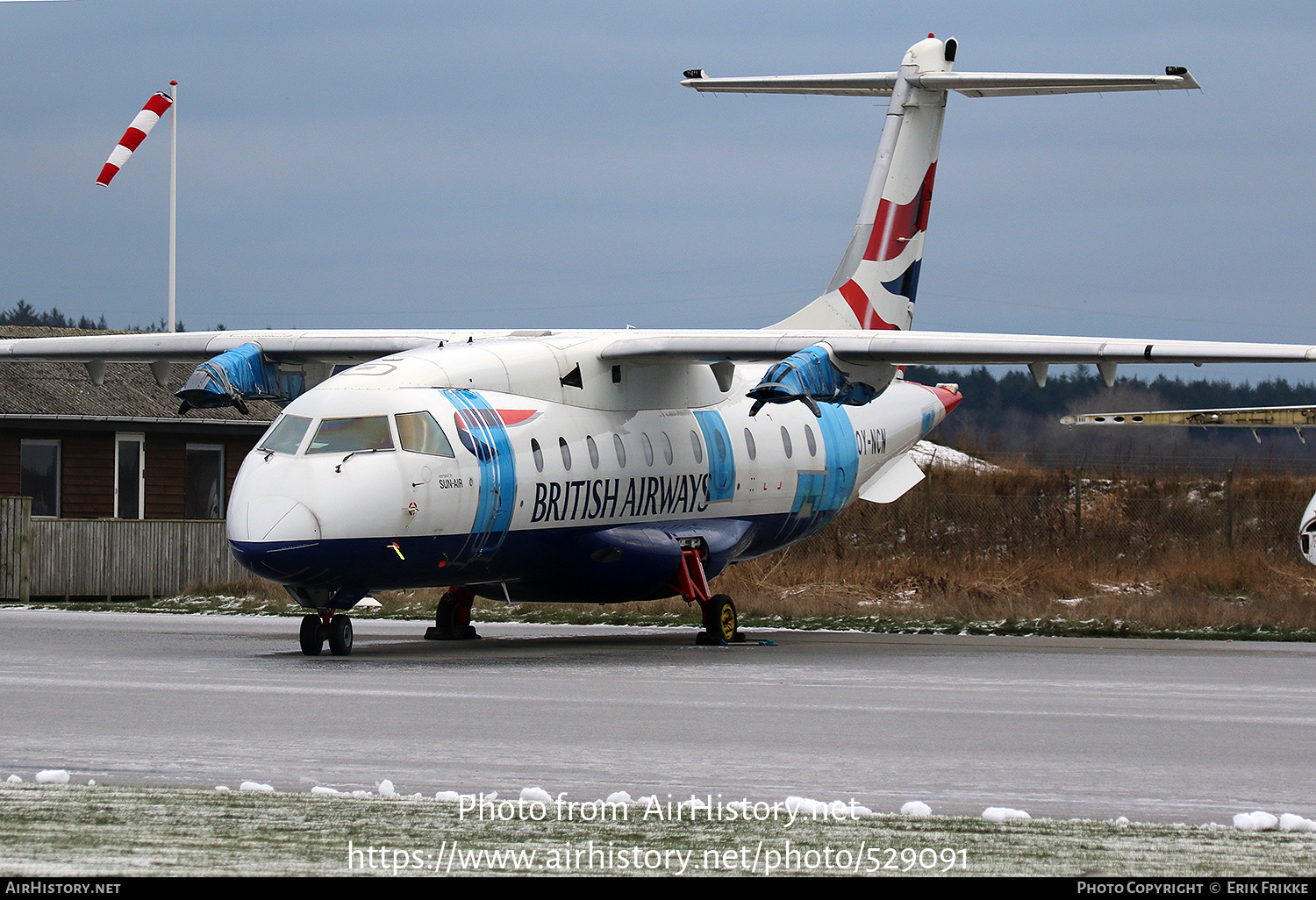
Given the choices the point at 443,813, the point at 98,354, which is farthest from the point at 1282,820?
the point at 98,354

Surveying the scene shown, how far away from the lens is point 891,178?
2484 cm

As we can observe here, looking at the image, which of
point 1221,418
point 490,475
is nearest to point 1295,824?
point 490,475

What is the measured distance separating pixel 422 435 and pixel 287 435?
1272mm

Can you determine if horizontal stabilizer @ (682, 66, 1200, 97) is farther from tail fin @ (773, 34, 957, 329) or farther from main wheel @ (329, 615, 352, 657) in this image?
main wheel @ (329, 615, 352, 657)

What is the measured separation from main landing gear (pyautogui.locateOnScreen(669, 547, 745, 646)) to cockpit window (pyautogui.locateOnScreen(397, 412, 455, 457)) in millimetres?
4237

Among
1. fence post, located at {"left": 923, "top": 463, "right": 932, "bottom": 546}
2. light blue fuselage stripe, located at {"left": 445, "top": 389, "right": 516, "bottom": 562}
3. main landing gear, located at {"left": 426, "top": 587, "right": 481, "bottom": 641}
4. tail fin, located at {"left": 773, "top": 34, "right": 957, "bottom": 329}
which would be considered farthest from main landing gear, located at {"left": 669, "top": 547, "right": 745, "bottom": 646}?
fence post, located at {"left": 923, "top": 463, "right": 932, "bottom": 546}

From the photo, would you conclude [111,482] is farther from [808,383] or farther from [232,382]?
[808,383]

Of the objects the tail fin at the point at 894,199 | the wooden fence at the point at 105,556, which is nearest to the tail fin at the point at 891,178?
the tail fin at the point at 894,199

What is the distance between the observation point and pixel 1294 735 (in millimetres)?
10352

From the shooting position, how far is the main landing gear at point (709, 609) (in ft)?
65.1

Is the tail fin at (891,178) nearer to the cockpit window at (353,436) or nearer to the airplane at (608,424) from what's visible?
the airplane at (608,424)

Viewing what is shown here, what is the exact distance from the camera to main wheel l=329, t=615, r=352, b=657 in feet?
54.1
